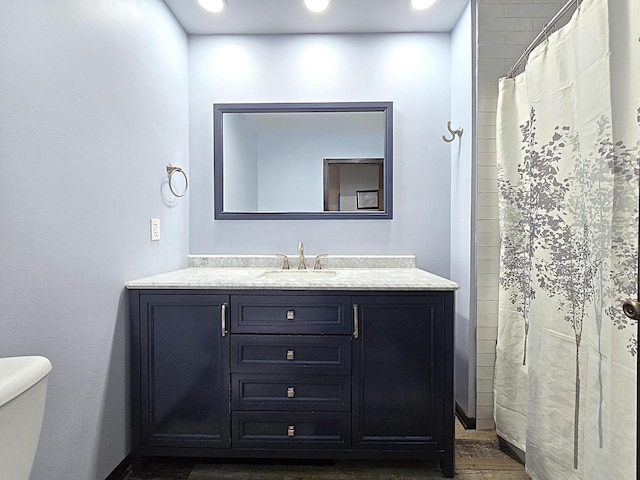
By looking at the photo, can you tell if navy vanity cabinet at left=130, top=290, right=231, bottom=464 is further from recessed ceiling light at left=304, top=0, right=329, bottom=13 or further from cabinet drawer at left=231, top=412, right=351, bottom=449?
recessed ceiling light at left=304, top=0, right=329, bottom=13


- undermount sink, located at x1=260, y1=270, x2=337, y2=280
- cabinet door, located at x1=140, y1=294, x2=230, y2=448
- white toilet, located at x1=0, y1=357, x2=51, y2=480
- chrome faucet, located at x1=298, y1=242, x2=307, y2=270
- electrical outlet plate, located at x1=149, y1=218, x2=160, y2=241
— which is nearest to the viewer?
white toilet, located at x1=0, y1=357, x2=51, y2=480

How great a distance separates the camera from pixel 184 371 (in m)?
1.75

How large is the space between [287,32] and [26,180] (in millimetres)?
1800

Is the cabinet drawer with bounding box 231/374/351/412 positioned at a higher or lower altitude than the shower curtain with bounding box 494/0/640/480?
lower

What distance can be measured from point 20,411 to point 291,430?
3.83 feet

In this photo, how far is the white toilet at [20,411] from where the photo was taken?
756 mm

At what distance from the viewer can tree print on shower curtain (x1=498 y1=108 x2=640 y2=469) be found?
3.75 feet

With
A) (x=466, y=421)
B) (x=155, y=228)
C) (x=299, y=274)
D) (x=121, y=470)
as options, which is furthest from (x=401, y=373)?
(x=155, y=228)

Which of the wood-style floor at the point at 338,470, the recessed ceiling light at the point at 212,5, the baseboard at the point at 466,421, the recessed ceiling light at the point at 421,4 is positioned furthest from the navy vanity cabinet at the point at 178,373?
the recessed ceiling light at the point at 421,4

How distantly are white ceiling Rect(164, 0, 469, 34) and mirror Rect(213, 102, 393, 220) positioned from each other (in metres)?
0.45

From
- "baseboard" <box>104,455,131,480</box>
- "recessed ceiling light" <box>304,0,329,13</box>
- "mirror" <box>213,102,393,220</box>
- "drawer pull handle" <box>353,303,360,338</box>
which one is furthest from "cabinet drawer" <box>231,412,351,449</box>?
"recessed ceiling light" <box>304,0,329,13</box>

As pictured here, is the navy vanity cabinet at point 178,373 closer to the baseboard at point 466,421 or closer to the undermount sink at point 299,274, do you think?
the undermount sink at point 299,274

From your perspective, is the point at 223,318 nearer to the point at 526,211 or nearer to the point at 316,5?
the point at 526,211

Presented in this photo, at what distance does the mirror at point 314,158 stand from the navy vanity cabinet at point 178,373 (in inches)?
34.3
